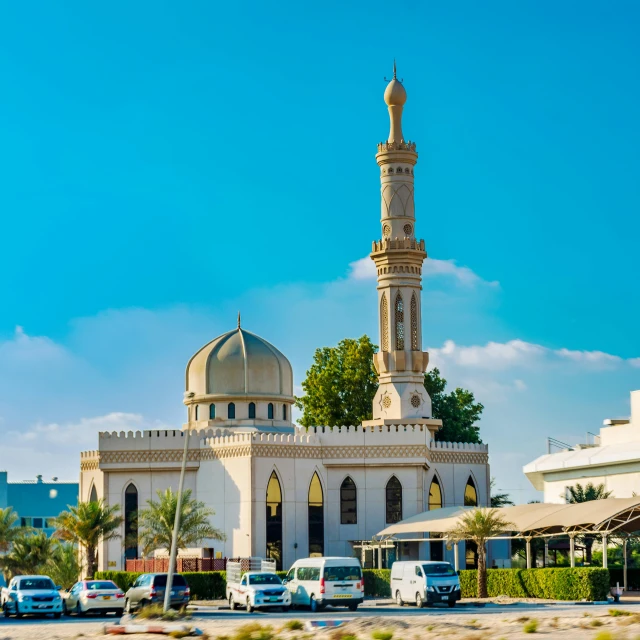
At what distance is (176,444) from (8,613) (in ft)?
64.9

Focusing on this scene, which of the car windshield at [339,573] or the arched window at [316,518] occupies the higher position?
the arched window at [316,518]

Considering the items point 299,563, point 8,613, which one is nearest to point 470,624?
point 299,563

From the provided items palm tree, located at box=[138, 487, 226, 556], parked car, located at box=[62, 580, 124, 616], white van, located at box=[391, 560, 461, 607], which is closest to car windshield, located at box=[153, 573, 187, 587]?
parked car, located at box=[62, 580, 124, 616]

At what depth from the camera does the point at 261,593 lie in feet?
130

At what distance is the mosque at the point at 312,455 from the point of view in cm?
5728

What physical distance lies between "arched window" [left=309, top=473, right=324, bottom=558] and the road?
51.7ft

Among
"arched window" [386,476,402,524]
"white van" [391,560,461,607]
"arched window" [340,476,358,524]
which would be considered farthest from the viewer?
"arched window" [340,476,358,524]

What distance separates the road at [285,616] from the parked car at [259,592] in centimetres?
31

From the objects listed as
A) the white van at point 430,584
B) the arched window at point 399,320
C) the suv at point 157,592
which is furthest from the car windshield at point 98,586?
the arched window at point 399,320

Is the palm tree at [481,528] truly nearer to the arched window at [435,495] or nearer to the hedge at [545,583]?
the hedge at [545,583]

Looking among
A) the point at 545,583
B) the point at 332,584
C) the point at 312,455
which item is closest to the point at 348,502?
the point at 312,455

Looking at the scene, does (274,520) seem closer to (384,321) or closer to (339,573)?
(384,321)

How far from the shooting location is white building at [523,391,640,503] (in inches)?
2431

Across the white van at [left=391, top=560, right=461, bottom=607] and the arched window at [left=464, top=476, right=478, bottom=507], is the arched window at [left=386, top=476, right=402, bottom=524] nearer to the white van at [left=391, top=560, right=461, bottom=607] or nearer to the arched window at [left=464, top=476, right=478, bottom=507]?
the arched window at [left=464, top=476, right=478, bottom=507]
